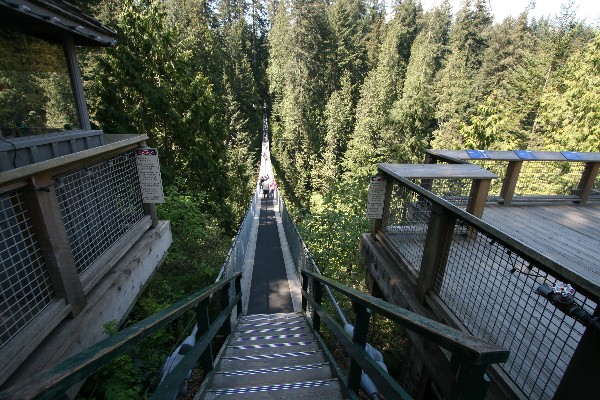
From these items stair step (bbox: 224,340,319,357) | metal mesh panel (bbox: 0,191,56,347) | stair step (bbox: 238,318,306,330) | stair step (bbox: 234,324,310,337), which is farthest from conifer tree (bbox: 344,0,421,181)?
metal mesh panel (bbox: 0,191,56,347)

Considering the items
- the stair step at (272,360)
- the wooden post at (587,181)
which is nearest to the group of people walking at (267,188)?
the wooden post at (587,181)

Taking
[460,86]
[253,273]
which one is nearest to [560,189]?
[253,273]

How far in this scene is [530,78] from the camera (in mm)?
26203

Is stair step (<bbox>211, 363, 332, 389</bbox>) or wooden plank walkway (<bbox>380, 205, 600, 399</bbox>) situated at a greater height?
wooden plank walkway (<bbox>380, 205, 600, 399</bbox>)

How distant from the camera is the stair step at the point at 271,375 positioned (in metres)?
2.64

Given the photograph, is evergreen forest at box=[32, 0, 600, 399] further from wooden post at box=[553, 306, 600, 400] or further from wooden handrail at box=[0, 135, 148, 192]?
wooden post at box=[553, 306, 600, 400]

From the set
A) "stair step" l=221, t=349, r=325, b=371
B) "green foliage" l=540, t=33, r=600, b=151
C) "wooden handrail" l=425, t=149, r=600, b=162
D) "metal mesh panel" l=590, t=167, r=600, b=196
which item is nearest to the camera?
"stair step" l=221, t=349, r=325, b=371

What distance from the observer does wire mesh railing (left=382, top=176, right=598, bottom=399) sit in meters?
2.12

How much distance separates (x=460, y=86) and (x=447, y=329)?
28618 mm

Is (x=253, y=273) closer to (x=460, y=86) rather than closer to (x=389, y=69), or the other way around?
(x=460, y=86)

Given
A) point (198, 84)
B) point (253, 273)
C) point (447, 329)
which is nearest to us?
point (447, 329)

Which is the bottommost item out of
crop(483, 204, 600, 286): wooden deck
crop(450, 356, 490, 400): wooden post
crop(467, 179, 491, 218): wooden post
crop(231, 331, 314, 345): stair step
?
crop(231, 331, 314, 345): stair step

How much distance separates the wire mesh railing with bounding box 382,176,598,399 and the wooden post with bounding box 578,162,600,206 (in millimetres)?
3870

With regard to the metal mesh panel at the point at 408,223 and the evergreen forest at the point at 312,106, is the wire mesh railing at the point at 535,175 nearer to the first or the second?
the metal mesh panel at the point at 408,223
